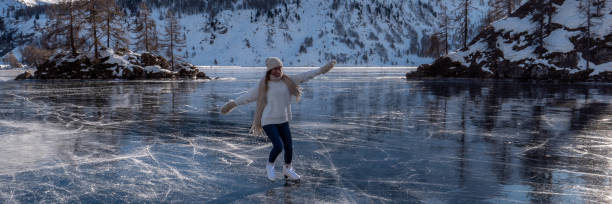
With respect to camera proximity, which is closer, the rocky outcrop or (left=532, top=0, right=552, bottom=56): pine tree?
(left=532, top=0, right=552, bottom=56): pine tree

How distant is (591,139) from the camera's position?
895cm

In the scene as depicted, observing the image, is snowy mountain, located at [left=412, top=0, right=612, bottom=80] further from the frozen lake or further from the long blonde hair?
the long blonde hair

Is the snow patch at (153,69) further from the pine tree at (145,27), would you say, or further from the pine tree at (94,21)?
the pine tree at (145,27)

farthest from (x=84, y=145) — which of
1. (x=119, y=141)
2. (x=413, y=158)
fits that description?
(x=413, y=158)

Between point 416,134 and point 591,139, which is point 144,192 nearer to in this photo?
point 416,134

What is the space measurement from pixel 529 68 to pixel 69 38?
4499 cm

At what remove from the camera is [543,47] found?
39250mm

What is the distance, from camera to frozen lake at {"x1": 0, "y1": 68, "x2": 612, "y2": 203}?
5.14 m

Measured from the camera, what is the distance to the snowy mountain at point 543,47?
3694 cm

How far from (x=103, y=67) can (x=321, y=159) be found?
4207 centimetres

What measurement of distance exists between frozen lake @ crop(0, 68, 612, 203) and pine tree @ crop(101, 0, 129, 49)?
3690cm

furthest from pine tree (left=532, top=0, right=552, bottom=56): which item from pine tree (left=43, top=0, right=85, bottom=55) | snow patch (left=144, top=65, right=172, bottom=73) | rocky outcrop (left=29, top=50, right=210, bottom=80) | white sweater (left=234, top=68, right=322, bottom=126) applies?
pine tree (left=43, top=0, right=85, bottom=55)

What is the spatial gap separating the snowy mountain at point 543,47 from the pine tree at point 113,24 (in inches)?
1328

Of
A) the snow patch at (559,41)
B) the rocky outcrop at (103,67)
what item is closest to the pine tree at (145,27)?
the rocky outcrop at (103,67)
